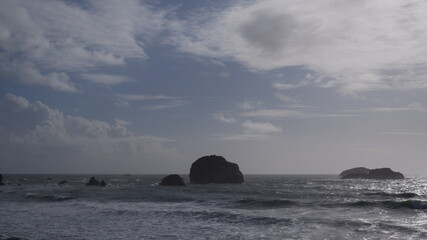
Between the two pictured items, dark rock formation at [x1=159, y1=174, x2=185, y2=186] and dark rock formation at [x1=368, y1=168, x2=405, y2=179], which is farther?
dark rock formation at [x1=368, y1=168, x2=405, y2=179]

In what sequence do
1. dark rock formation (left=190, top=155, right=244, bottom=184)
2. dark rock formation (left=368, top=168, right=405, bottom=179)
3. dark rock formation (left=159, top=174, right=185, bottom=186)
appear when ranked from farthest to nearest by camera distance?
dark rock formation (left=368, top=168, right=405, bottom=179) < dark rock formation (left=190, top=155, right=244, bottom=184) < dark rock formation (left=159, top=174, right=185, bottom=186)

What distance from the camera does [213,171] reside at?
119062 mm

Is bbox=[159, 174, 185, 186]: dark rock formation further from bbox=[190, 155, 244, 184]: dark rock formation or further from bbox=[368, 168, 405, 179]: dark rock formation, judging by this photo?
bbox=[368, 168, 405, 179]: dark rock formation

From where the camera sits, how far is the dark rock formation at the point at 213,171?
11819 centimetres

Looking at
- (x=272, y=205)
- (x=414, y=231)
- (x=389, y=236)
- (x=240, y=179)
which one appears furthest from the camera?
(x=240, y=179)

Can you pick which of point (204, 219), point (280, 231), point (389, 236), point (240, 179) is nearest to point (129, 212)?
point (204, 219)

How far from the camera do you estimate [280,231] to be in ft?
89.5

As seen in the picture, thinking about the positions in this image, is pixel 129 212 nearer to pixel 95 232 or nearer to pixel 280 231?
pixel 95 232

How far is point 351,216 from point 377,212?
552 centimetres

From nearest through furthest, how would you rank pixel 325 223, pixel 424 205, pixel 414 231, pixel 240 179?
1. pixel 414 231
2. pixel 325 223
3. pixel 424 205
4. pixel 240 179

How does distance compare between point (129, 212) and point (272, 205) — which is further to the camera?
point (272, 205)

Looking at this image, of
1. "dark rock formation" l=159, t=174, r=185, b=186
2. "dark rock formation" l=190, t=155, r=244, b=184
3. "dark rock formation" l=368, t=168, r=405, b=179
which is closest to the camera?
"dark rock formation" l=159, t=174, r=185, b=186

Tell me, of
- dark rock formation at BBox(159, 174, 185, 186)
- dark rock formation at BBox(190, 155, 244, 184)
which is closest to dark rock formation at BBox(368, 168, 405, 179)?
dark rock formation at BBox(190, 155, 244, 184)

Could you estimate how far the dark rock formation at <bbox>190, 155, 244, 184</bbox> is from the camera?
118 m
